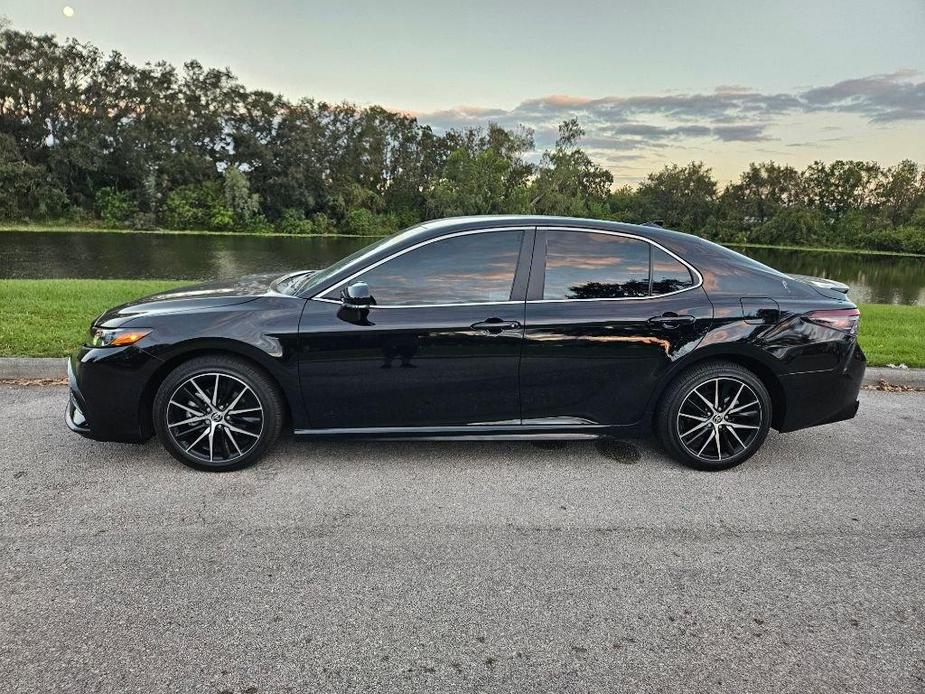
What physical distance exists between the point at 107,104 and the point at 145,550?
243 feet

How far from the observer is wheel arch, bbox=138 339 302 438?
3.56 m

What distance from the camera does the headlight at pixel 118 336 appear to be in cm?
356

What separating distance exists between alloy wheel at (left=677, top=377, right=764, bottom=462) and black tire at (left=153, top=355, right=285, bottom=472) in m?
2.59

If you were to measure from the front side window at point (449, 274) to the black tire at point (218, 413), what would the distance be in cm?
72

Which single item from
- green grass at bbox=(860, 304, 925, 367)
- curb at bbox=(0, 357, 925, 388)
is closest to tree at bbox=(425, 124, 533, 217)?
green grass at bbox=(860, 304, 925, 367)

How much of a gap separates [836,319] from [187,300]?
4192mm

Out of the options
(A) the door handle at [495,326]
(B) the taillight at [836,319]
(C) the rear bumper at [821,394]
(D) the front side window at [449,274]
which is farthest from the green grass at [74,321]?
(A) the door handle at [495,326]

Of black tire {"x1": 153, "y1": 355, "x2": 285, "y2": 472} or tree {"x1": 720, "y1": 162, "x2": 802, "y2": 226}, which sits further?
tree {"x1": 720, "y1": 162, "x2": 802, "y2": 226}

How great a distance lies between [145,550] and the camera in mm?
2834

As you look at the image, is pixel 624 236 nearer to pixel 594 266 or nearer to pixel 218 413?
pixel 594 266

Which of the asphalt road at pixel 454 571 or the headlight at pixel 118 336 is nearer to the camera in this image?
the asphalt road at pixel 454 571

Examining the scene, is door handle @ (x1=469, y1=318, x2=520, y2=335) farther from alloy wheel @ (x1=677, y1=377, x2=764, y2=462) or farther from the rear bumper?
the rear bumper

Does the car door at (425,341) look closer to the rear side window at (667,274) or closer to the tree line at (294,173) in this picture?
the rear side window at (667,274)

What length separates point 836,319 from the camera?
3.92m
